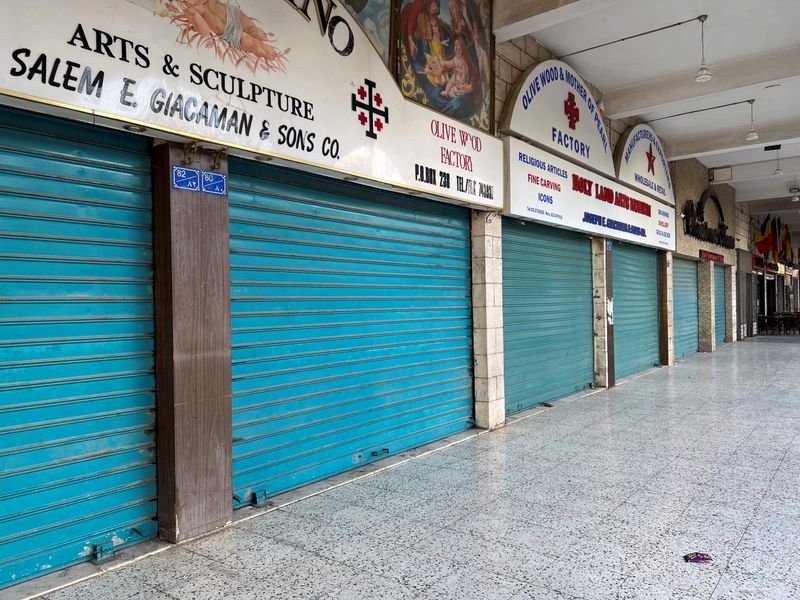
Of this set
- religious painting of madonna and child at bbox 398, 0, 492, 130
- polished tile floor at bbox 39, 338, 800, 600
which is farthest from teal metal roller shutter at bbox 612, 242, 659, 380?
religious painting of madonna and child at bbox 398, 0, 492, 130

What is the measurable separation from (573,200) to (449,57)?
10.8 ft

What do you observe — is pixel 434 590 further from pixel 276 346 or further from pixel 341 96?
pixel 341 96

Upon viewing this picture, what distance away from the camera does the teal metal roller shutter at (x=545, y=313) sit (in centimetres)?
741

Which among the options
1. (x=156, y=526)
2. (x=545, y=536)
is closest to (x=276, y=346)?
(x=156, y=526)

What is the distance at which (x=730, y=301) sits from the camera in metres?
18.8

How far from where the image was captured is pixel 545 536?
3604 mm

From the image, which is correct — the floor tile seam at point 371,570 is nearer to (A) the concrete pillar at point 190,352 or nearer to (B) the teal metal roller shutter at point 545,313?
(A) the concrete pillar at point 190,352

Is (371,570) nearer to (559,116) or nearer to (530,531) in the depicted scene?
(530,531)

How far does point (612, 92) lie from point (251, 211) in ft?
26.7

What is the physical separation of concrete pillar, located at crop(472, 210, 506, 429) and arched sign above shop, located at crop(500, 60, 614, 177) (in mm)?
1325

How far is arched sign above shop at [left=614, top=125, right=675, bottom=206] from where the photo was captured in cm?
1031

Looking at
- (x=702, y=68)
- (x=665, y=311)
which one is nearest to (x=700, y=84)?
(x=702, y=68)

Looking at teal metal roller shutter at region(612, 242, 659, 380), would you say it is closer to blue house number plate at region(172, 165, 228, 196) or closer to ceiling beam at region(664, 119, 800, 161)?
ceiling beam at region(664, 119, 800, 161)

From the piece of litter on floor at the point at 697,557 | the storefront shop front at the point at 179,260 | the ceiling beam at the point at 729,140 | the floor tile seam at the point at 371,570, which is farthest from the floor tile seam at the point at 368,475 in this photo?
the ceiling beam at the point at 729,140
